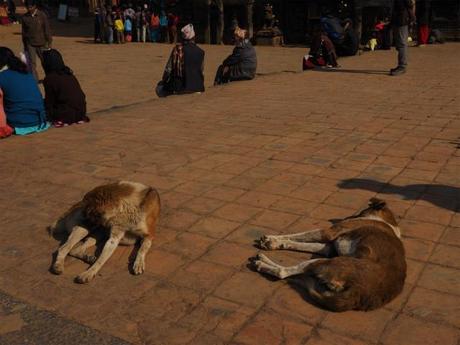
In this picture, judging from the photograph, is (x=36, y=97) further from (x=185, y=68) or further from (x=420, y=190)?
(x=420, y=190)

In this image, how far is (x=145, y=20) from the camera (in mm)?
27781

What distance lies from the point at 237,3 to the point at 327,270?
24.1 meters

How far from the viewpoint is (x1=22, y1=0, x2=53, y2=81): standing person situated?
494 inches

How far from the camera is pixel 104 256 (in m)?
3.79

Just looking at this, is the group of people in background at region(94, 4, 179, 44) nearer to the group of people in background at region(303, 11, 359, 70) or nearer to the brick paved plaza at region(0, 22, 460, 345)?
the group of people in background at region(303, 11, 359, 70)

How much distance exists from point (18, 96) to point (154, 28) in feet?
70.4

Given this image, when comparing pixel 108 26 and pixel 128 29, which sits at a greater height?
pixel 108 26

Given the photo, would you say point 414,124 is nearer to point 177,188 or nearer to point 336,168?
point 336,168

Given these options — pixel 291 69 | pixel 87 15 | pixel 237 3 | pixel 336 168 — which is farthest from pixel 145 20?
pixel 336 168

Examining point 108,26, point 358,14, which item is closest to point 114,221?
point 358,14

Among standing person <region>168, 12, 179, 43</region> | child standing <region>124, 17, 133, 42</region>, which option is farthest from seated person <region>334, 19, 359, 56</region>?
child standing <region>124, 17, 133, 42</region>

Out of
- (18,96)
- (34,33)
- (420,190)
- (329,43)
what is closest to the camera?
(420,190)

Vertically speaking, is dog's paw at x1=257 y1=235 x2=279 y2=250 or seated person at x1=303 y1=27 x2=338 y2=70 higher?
seated person at x1=303 y1=27 x2=338 y2=70

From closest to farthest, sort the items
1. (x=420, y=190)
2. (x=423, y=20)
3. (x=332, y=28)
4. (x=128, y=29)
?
(x=420, y=190) < (x=332, y=28) < (x=423, y=20) < (x=128, y=29)
